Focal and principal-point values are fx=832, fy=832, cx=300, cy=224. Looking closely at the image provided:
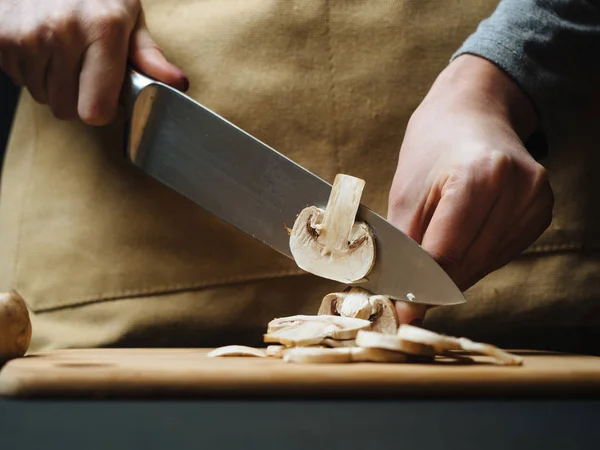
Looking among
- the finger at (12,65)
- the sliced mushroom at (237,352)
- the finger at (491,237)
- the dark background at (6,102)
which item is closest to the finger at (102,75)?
the finger at (12,65)

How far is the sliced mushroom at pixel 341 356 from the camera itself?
32.9 inches

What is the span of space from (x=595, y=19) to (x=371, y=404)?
0.77m

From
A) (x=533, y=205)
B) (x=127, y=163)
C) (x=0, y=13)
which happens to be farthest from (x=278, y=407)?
(x=0, y=13)

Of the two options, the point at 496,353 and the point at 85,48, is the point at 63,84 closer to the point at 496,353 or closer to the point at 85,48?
the point at 85,48

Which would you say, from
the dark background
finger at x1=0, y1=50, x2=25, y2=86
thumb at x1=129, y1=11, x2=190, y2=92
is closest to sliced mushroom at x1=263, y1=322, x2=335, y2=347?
thumb at x1=129, y1=11, x2=190, y2=92

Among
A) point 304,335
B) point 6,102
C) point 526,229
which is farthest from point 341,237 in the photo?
point 6,102

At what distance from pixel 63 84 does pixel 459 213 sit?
644 mm

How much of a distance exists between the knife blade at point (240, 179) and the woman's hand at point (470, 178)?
36mm

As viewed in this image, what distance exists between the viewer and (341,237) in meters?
1.03

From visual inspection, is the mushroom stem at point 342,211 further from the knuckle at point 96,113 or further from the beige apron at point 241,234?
the knuckle at point 96,113

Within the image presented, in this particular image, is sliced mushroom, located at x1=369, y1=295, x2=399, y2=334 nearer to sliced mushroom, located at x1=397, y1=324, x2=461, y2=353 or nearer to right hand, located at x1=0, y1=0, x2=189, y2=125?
sliced mushroom, located at x1=397, y1=324, x2=461, y2=353

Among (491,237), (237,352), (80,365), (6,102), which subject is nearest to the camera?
(80,365)

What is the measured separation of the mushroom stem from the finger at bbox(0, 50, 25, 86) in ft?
1.92

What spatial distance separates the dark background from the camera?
2.03m
